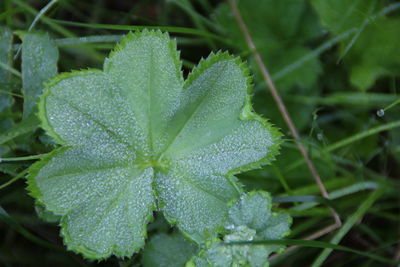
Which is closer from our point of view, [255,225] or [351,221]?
[255,225]

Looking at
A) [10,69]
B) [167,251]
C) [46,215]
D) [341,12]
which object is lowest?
[167,251]

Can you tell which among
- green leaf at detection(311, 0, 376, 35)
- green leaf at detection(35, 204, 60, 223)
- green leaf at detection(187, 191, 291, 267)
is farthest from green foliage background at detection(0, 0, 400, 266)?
green leaf at detection(187, 191, 291, 267)

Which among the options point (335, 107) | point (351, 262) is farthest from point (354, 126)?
point (351, 262)

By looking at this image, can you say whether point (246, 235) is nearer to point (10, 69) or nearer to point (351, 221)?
point (351, 221)

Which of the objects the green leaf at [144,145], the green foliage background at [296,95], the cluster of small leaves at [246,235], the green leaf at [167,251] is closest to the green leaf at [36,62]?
the green foliage background at [296,95]

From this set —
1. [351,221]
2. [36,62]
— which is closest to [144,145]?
[36,62]
